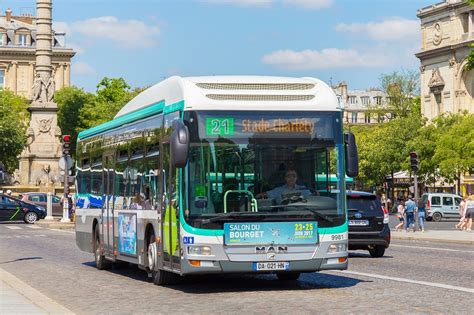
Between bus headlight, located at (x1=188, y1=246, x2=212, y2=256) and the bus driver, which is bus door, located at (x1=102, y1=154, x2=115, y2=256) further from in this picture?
the bus driver

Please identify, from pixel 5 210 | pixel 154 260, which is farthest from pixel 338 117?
pixel 5 210

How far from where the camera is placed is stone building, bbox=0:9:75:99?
144125 millimetres

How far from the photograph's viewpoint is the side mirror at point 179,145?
50.3 feet

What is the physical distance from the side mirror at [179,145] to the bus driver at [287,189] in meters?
1.34

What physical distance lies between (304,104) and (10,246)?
63.3ft

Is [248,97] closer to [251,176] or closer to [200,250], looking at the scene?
[251,176]

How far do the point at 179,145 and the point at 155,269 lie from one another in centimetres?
306

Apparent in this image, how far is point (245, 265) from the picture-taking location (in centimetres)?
1609

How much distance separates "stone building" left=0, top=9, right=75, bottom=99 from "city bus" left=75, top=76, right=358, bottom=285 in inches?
5052

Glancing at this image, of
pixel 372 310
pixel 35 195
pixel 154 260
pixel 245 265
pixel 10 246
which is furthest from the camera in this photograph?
pixel 35 195

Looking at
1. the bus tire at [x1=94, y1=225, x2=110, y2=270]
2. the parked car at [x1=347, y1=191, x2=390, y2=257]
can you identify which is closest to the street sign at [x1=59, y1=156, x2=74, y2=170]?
the parked car at [x1=347, y1=191, x2=390, y2=257]

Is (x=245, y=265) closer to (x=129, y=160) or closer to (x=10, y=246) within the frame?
(x=129, y=160)

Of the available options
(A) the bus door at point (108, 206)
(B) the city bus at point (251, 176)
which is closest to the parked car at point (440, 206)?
(A) the bus door at point (108, 206)

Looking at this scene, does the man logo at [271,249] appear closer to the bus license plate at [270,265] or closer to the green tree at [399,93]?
the bus license plate at [270,265]
